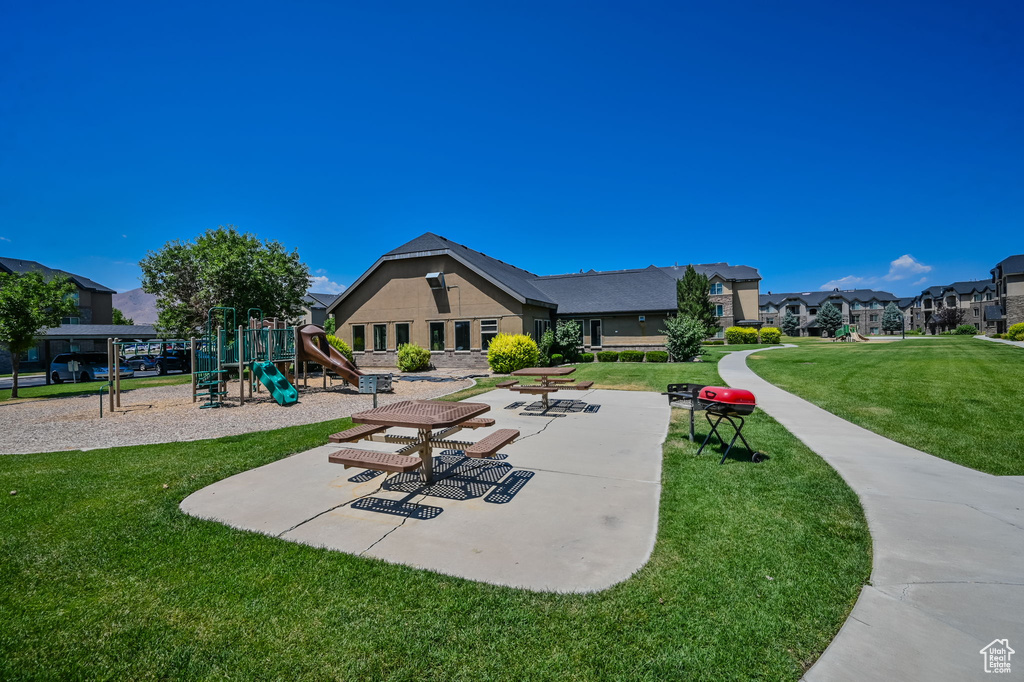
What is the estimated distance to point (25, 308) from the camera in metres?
15.7

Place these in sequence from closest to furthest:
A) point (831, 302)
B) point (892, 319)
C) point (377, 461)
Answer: point (377, 461)
point (892, 319)
point (831, 302)

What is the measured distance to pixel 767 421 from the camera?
903 centimetres

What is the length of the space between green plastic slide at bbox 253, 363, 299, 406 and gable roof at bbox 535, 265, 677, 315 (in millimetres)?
19480

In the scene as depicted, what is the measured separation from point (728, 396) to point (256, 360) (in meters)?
14.2

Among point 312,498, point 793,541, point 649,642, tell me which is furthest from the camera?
point 312,498

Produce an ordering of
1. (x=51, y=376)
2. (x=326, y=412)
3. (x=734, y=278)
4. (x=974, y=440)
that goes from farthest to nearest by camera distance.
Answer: (x=734, y=278)
(x=51, y=376)
(x=326, y=412)
(x=974, y=440)

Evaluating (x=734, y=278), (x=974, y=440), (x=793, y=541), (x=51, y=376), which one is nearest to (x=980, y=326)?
(x=734, y=278)

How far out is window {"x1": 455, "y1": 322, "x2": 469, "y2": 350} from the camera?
25.3 metres

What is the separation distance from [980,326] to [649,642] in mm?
98756

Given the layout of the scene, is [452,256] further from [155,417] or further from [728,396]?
[728,396]

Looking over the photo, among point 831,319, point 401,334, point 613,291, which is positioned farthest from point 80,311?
point 831,319

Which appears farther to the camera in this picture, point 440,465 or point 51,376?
point 51,376

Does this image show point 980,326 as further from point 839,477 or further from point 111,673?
point 111,673

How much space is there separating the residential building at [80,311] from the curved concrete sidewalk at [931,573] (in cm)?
4835
